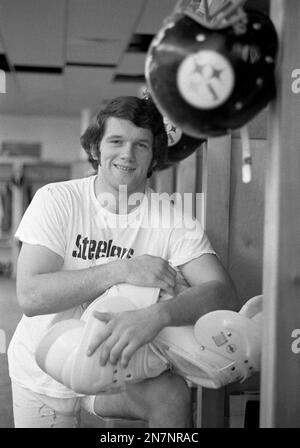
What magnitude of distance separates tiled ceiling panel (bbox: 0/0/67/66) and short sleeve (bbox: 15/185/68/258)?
3.31 m

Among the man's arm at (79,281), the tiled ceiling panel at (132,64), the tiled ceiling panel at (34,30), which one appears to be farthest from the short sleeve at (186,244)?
the tiled ceiling panel at (132,64)

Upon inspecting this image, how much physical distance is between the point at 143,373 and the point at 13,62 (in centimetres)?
597

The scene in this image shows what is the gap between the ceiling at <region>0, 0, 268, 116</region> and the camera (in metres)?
4.64

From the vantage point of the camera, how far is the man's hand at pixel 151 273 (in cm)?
131

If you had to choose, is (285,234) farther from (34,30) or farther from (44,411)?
(34,30)

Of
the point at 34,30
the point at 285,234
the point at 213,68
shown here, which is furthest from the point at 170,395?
the point at 34,30

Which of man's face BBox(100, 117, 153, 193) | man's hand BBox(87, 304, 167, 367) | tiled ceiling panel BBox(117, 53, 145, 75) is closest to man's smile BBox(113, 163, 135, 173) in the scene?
man's face BBox(100, 117, 153, 193)

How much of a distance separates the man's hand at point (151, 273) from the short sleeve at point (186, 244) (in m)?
0.15

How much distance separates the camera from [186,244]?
1513mm

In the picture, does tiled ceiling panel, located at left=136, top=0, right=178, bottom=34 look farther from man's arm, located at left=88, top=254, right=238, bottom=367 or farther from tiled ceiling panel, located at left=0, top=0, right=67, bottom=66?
man's arm, located at left=88, top=254, right=238, bottom=367

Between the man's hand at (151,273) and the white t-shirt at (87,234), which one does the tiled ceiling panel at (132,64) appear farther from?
the man's hand at (151,273)

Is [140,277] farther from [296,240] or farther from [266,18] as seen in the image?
[266,18]

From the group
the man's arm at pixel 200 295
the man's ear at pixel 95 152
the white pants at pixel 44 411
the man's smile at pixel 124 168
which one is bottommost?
the white pants at pixel 44 411

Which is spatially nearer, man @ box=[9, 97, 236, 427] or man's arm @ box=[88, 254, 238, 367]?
man's arm @ box=[88, 254, 238, 367]
